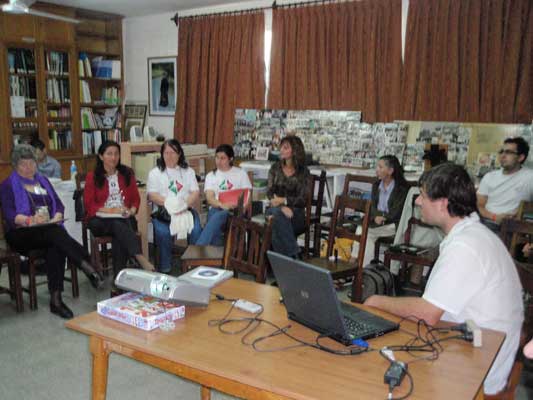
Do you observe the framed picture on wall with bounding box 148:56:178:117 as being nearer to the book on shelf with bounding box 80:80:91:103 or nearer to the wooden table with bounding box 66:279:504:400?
the book on shelf with bounding box 80:80:91:103

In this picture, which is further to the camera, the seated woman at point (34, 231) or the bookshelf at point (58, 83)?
the bookshelf at point (58, 83)

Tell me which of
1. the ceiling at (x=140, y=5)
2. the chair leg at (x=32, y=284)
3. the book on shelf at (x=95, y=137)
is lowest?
the chair leg at (x=32, y=284)

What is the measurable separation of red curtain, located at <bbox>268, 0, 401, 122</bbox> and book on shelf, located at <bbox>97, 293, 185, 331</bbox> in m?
3.56

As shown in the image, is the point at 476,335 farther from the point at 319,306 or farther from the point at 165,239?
the point at 165,239

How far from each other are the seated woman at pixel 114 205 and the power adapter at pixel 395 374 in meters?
2.73

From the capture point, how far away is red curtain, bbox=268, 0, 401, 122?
15.4ft

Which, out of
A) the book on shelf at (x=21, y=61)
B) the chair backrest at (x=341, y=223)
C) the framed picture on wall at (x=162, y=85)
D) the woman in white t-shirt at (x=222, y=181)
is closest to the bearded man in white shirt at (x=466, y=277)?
the chair backrest at (x=341, y=223)

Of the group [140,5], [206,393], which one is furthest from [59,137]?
[206,393]

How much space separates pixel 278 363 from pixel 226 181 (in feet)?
10.5

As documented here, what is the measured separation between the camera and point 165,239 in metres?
4.20

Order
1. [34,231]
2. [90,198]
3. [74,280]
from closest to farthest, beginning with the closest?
[34,231] < [74,280] < [90,198]

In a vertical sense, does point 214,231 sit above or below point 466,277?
below

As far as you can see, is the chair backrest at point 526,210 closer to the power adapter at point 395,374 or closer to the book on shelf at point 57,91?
the power adapter at point 395,374

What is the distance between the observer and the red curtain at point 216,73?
553cm
